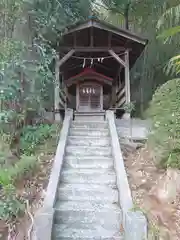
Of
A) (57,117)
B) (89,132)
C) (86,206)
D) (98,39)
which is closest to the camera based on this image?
(86,206)

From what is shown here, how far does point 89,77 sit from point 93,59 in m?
0.78

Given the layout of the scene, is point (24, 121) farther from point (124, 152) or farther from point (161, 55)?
point (161, 55)

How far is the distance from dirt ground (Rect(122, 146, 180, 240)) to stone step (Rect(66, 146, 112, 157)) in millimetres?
434

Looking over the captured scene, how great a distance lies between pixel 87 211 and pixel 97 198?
38cm

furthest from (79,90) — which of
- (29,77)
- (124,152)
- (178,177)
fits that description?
(178,177)

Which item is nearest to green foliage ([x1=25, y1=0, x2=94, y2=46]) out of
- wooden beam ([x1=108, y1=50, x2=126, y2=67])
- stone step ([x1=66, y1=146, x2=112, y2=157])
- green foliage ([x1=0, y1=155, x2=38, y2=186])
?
wooden beam ([x1=108, y1=50, x2=126, y2=67])

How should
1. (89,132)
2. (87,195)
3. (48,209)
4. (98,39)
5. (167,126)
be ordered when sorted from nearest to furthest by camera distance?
1. (48,209)
2. (87,195)
3. (167,126)
4. (89,132)
5. (98,39)

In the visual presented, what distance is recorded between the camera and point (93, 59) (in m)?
9.70

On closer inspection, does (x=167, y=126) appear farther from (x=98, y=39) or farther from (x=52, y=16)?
(x=98, y=39)

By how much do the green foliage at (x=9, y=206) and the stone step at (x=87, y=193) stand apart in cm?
84

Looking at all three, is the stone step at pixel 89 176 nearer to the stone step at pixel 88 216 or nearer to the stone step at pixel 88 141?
the stone step at pixel 88 216

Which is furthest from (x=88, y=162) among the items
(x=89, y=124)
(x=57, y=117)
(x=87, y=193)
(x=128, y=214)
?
(x=57, y=117)

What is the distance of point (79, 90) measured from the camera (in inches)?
378

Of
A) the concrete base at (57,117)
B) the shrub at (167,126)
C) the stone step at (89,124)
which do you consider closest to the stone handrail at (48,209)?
the stone step at (89,124)
